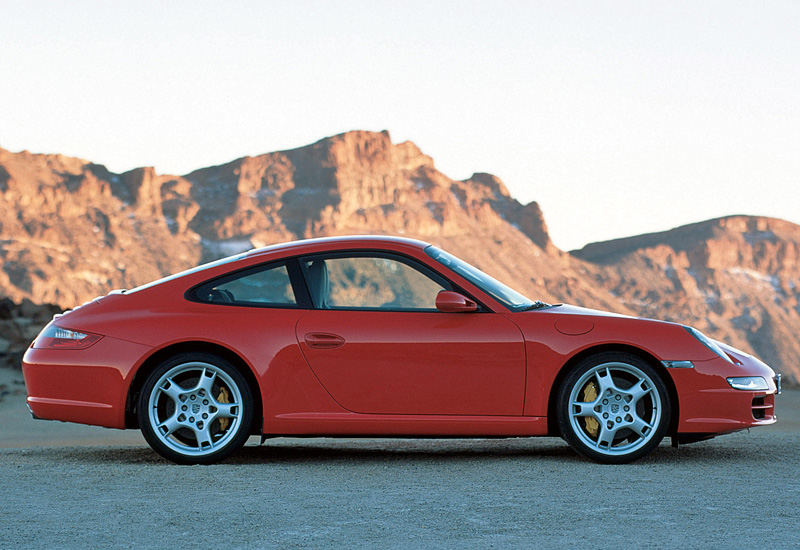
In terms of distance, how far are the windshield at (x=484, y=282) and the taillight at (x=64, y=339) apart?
209cm

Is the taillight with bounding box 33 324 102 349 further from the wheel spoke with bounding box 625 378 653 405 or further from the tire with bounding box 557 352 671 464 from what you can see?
the wheel spoke with bounding box 625 378 653 405

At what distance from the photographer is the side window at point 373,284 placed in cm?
Result: 566

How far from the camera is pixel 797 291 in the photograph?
196000 mm

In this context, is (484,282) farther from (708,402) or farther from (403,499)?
(403,499)

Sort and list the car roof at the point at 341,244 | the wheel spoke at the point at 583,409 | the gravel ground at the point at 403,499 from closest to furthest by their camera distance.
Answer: the gravel ground at the point at 403,499 < the wheel spoke at the point at 583,409 < the car roof at the point at 341,244

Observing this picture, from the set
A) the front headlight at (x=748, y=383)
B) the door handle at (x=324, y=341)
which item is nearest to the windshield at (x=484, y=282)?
the door handle at (x=324, y=341)

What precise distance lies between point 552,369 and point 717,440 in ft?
7.48

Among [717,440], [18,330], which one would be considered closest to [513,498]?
[717,440]

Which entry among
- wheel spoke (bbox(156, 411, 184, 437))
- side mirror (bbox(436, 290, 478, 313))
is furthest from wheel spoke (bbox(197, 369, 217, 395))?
→ side mirror (bbox(436, 290, 478, 313))

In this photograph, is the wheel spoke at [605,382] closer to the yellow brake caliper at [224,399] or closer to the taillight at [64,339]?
the yellow brake caliper at [224,399]

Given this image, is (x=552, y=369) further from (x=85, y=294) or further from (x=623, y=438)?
(x=85, y=294)

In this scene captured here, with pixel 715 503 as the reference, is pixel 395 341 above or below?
above

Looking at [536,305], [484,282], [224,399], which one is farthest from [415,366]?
[224,399]

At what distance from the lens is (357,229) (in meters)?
160
